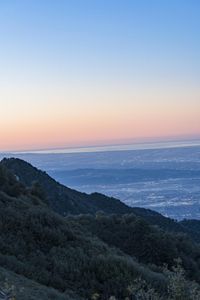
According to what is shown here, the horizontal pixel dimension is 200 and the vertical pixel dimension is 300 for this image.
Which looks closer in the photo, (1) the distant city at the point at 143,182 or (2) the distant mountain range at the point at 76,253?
(2) the distant mountain range at the point at 76,253

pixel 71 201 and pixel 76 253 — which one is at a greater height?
pixel 76 253

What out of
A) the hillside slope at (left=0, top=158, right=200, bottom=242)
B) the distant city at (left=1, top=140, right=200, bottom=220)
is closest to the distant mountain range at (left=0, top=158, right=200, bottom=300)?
the hillside slope at (left=0, top=158, right=200, bottom=242)

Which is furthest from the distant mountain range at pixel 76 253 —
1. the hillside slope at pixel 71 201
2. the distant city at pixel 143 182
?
the distant city at pixel 143 182

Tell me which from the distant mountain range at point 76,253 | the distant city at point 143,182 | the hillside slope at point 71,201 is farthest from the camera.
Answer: the distant city at point 143,182

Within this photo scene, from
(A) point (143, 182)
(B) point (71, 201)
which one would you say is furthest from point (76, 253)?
(A) point (143, 182)

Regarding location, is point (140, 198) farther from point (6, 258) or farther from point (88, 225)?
point (6, 258)

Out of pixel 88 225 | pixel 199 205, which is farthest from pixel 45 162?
pixel 88 225

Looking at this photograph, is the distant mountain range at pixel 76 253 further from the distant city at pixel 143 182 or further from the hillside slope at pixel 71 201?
the distant city at pixel 143 182

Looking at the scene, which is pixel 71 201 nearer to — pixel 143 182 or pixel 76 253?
pixel 76 253

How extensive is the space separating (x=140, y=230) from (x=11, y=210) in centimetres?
1025

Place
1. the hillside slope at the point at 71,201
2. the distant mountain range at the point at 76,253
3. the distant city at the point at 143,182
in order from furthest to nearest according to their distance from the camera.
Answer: the distant city at the point at 143,182, the hillside slope at the point at 71,201, the distant mountain range at the point at 76,253

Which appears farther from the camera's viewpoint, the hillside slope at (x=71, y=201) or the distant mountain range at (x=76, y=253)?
the hillside slope at (x=71, y=201)

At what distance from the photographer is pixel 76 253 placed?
16.4 meters

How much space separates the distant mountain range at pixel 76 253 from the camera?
13250 mm
